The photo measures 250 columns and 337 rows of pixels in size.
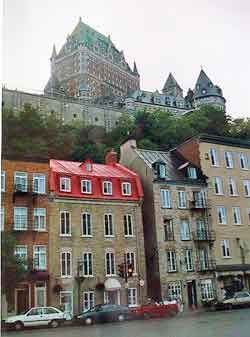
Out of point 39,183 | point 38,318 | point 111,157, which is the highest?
point 111,157

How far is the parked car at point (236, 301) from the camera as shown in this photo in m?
2.88

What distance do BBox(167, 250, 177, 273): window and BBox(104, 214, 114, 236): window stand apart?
51cm

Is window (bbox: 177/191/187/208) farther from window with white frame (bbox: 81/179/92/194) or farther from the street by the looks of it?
the street

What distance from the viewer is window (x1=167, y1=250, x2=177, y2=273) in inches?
132

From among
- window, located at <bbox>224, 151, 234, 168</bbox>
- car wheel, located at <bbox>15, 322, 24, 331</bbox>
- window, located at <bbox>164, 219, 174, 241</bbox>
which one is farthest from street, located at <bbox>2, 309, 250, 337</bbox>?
window, located at <bbox>224, 151, 234, 168</bbox>

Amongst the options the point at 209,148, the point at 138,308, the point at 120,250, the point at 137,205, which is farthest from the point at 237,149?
the point at 138,308

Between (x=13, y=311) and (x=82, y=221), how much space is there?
3.34 ft

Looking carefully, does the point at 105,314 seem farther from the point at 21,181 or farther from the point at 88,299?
the point at 21,181

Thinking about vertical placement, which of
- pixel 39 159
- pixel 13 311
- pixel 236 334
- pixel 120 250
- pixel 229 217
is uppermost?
pixel 39 159

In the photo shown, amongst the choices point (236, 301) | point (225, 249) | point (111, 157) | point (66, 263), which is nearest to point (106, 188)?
point (111, 157)

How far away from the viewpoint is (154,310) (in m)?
2.79

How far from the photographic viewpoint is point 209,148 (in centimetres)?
370

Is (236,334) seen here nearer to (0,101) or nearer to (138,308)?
(138,308)

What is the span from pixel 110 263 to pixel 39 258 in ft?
1.97
